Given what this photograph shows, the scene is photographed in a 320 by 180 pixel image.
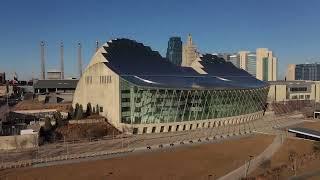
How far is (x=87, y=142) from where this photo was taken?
63.7 meters

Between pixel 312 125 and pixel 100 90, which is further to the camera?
pixel 312 125

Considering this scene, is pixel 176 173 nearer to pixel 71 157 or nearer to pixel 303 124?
pixel 71 157

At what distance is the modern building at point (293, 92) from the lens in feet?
479

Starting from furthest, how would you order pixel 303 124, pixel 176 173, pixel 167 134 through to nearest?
1. pixel 303 124
2. pixel 167 134
3. pixel 176 173

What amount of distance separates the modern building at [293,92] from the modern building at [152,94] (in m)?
45.4

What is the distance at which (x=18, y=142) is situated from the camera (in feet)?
193

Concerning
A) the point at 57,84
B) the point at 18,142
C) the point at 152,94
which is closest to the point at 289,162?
the point at 152,94

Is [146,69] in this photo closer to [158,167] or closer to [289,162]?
[158,167]

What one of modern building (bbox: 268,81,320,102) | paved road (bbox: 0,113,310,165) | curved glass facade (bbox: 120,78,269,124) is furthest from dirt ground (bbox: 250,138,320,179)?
modern building (bbox: 268,81,320,102)

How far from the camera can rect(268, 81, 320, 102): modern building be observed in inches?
5748

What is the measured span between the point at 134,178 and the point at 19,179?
12426 mm

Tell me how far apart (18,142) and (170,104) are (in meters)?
29.0

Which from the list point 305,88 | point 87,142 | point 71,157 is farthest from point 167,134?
point 305,88

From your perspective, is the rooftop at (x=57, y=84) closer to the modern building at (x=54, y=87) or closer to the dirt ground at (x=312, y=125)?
the modern building at (x=54, y=87)
